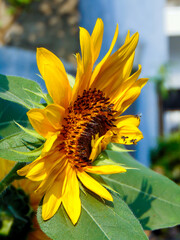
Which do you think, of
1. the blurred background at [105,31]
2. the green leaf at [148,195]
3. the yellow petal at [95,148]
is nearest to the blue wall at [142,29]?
the blurred background at [105,31]

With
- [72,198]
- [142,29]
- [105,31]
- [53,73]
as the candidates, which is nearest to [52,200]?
[72,198]

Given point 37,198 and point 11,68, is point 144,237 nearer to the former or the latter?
point 37,198

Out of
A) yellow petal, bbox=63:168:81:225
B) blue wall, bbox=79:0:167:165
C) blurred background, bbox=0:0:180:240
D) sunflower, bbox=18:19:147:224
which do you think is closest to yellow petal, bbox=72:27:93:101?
sunflower, bbox=18:19:147:224

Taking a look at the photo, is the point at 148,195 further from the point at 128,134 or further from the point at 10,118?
the point at 10,118

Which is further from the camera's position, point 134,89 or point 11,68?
point 11,68

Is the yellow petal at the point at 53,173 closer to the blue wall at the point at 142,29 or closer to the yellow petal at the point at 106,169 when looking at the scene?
the yellow petal at the point at 106,169

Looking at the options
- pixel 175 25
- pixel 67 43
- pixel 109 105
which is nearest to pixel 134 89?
pixel 109 105
